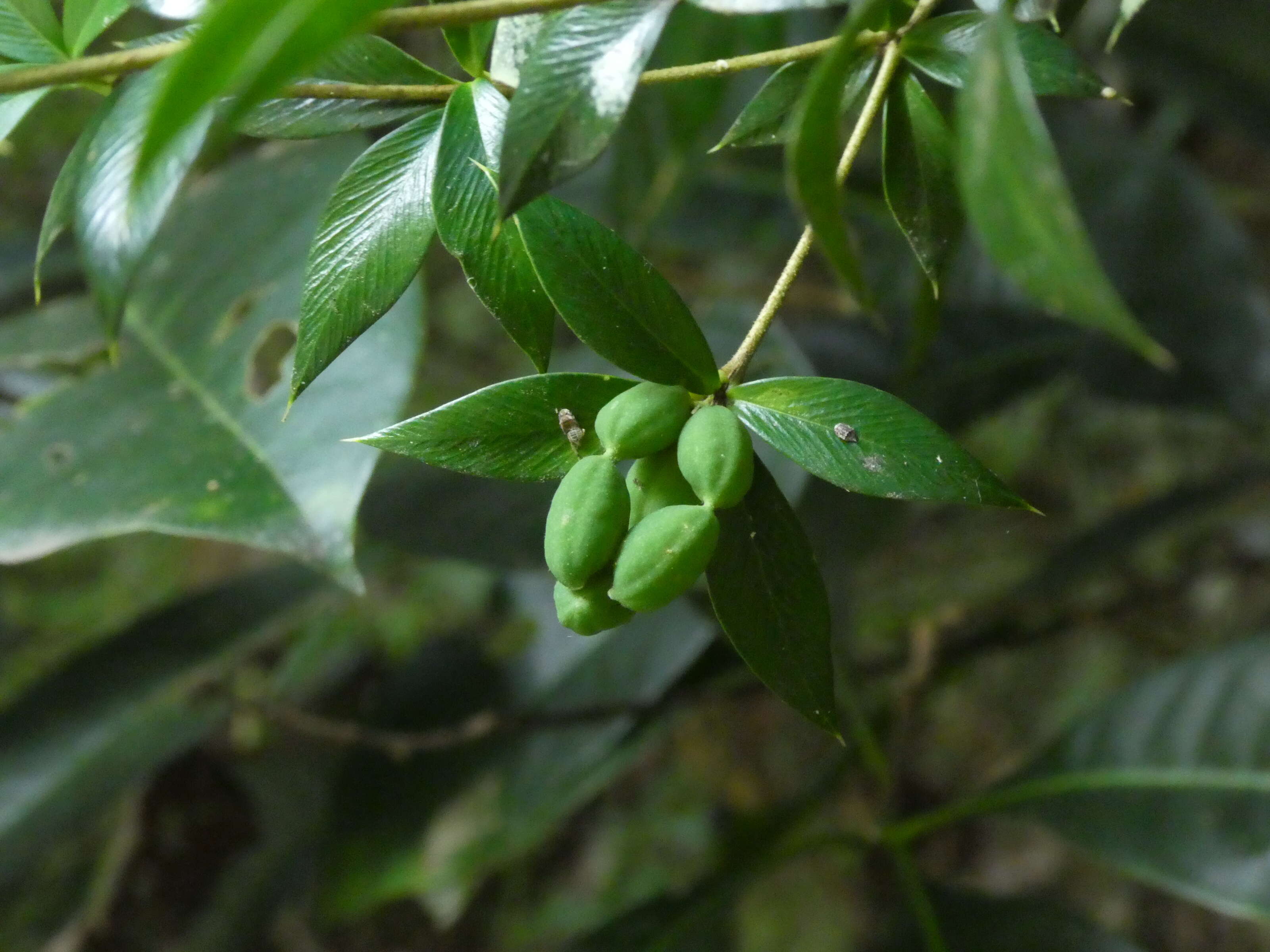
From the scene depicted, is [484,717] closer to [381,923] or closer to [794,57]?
[381,923]

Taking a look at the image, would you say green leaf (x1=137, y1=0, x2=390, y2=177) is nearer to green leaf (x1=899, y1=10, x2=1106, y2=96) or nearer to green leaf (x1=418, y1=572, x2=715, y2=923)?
green leaf (x1=899, y1=10, x2=1106, y2=96)

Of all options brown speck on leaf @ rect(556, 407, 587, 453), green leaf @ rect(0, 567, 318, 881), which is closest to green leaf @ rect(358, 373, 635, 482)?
brown speck on leaf @ rect(556, 407, 587, 453)

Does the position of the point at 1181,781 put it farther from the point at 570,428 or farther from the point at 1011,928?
the point at 570,428

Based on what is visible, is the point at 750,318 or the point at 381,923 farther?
the point at 381,923

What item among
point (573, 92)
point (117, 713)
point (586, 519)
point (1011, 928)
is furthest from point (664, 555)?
point (117, 713)

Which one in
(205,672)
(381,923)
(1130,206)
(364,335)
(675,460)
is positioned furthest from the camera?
(381,923)

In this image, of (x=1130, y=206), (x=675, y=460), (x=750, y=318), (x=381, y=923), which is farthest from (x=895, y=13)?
(x=381, y=923)
